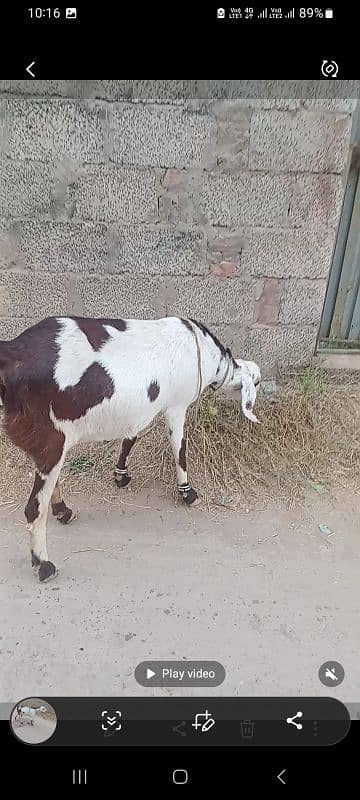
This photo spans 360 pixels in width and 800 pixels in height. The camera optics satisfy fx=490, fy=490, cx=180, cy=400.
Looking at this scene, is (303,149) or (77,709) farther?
(303,149)

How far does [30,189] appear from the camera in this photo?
2691 mm

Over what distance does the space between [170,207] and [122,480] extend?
5.11ft

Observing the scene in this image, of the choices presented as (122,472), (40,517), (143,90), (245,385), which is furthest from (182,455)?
(143,90)

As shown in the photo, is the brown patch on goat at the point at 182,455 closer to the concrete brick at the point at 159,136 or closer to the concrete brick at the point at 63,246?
the concrete brick at the point at 63,246

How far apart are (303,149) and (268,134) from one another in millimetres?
212

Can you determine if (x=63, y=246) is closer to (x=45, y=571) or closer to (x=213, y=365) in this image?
(x=213, y=365)

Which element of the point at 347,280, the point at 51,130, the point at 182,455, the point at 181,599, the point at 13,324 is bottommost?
the point at 181,599

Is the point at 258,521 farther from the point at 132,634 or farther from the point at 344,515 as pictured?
the point at 132,634

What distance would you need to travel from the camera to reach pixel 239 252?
9.52 feet
